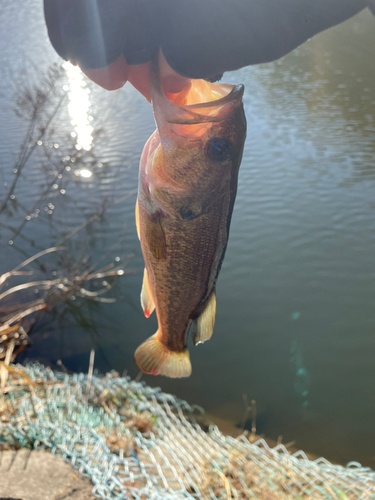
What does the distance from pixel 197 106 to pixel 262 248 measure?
7.23m

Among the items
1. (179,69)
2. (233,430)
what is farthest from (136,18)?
(233,430)

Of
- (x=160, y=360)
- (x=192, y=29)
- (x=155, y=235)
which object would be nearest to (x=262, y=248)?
(x=160, y=360)

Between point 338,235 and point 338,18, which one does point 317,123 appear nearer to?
point 338,235

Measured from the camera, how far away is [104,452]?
334cm

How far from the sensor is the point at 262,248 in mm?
8523

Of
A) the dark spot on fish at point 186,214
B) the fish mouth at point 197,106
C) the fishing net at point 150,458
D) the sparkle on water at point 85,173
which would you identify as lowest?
the fishing net at point 150,458

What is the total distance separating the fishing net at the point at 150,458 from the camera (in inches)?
122

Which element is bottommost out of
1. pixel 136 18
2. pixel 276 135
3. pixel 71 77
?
pixel 136 18

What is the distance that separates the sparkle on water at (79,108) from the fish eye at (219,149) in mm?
9199

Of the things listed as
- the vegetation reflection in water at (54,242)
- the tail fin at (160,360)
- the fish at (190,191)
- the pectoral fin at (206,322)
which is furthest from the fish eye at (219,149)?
the vegetation reflection in water at (54,242)

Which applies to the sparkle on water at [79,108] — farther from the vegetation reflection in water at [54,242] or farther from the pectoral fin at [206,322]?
the pectoral fin at [206,322]

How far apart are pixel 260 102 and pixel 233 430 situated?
32.7 feet

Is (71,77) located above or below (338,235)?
above

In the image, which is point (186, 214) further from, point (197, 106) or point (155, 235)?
point (197, 106)
